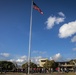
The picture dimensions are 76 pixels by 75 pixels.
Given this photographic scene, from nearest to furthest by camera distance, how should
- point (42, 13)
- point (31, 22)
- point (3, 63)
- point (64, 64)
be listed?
point (42, 13), point (31, 22), point (3, 63), point (64, 64)

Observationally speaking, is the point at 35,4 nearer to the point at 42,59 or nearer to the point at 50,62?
the point at 50,62

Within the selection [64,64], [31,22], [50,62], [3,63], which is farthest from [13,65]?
[31,22]

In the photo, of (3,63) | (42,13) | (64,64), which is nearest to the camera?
(42,13)

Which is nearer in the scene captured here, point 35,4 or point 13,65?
point 35,4

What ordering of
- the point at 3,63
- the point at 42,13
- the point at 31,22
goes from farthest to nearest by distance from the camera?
the point at 3,63
the point at 31,22
the point at 42,13

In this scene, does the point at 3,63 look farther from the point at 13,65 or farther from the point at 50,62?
the point at 50,62

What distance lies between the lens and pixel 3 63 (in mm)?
136750

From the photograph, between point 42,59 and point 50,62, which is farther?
point 42,59

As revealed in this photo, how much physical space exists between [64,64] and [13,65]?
53.5 metres

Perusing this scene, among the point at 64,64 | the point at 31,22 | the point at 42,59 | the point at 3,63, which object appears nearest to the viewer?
the point at 31,22

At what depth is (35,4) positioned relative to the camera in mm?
37344

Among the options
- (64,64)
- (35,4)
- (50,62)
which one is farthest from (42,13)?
(64,64)

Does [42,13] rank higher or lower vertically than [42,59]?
lower

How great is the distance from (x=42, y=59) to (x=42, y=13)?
15809cm
